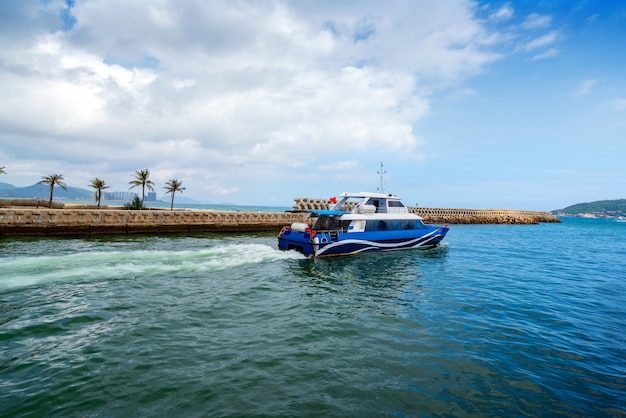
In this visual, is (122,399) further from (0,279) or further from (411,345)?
(0,279)

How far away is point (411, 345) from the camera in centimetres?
833

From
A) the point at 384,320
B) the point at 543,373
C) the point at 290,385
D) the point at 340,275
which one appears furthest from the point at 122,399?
the point at 340,275

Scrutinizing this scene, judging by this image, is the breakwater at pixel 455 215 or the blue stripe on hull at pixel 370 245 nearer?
the blue stripe on hull at pixel 370 245

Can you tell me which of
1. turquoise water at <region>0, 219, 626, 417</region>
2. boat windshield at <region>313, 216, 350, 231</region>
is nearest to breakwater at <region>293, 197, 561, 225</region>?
boat windshield at <region>313, 216, 350, 231</region>

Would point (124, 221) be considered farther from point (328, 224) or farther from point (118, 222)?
point (328, 224)

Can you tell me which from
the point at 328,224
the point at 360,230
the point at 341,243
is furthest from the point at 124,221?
the point at 360,230

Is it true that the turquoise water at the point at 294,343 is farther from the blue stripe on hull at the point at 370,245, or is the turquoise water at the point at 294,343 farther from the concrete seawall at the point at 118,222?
the concrete seawall at the point at 118,222

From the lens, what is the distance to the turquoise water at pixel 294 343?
5777 mm

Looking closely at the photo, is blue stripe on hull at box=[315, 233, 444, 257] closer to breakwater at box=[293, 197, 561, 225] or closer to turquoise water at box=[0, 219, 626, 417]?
turquoise water at box=[0, 219, 626, 417]

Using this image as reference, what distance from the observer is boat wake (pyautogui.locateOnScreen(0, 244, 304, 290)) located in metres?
13.2

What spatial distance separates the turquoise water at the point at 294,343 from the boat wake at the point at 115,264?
0.14m

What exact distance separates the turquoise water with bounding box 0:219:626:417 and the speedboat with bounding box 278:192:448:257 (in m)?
4.64

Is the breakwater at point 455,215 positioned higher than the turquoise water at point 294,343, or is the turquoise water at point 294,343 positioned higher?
the breakwater at point 455,215

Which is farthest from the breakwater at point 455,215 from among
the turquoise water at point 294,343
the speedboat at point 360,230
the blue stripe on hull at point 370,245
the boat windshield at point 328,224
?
the turquoise water at point 294,343
